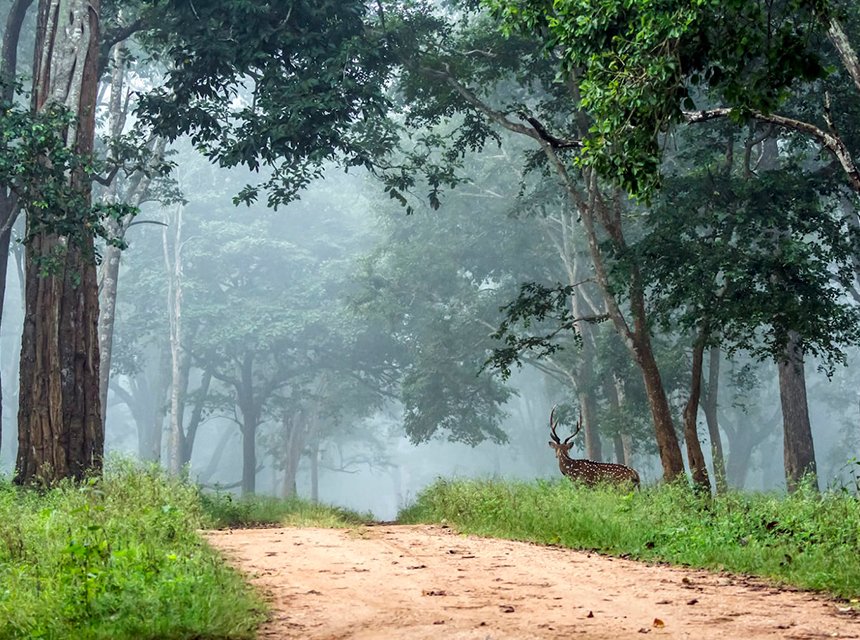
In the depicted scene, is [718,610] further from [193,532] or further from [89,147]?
[89,147]

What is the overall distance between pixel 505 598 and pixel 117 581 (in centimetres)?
Result: 281

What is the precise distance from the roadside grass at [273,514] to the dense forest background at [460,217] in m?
2.62

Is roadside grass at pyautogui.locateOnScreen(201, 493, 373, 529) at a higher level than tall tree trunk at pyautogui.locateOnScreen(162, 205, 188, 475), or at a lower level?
lower

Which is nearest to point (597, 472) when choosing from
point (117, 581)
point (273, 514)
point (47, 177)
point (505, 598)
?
point (273, 514)

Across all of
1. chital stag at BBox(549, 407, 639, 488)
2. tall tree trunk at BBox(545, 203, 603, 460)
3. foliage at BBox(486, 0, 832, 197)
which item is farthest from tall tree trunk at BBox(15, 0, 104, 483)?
tall tree trunk at BBox(545, 203, 603, 460)

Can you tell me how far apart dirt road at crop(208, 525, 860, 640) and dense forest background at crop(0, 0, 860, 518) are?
2.22m

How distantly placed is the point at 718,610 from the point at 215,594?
3.45 m

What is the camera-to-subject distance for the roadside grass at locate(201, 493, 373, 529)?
15984mm

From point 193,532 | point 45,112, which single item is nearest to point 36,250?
point 45,112

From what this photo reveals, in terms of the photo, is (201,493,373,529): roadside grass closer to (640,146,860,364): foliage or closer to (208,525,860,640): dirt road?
(208,525,860,640): dirt road

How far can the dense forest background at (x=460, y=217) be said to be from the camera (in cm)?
1155

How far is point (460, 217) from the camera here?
37656 millimetres

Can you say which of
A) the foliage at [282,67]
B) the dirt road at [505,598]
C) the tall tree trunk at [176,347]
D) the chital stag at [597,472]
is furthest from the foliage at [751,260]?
the tall tree trunk at [176,347]

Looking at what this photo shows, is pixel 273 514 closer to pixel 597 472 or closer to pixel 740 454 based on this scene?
pixel 597 472
